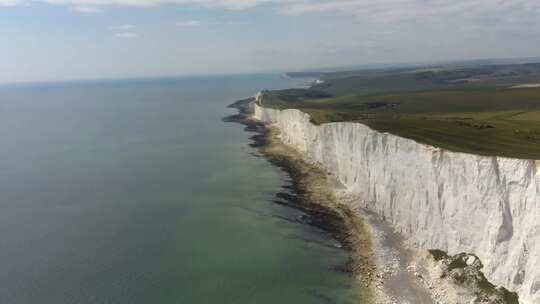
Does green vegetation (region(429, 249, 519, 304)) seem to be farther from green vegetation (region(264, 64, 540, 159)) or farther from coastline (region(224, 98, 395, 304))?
green vegetation (region(264, 64, 540, 159))

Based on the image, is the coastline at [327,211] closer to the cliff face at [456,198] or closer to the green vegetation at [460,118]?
the cliff face at [456,198]

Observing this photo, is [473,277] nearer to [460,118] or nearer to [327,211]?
[327,211]

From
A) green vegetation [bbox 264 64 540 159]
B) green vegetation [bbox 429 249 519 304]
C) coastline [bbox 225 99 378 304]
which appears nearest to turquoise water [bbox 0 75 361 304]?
coastline [bbox 225 99 378 304]

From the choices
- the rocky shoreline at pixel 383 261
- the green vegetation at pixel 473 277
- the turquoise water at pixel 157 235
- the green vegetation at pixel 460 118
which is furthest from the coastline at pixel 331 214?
the green vegetation at pixel 460 118

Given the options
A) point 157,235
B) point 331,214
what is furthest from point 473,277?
point 157,235

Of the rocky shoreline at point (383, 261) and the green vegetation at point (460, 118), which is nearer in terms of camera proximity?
the rocky shoreline at point (383, 261)

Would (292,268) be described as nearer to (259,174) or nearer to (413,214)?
Answer: (413,214)

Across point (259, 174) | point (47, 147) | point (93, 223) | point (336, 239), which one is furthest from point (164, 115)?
point (336, 239)
